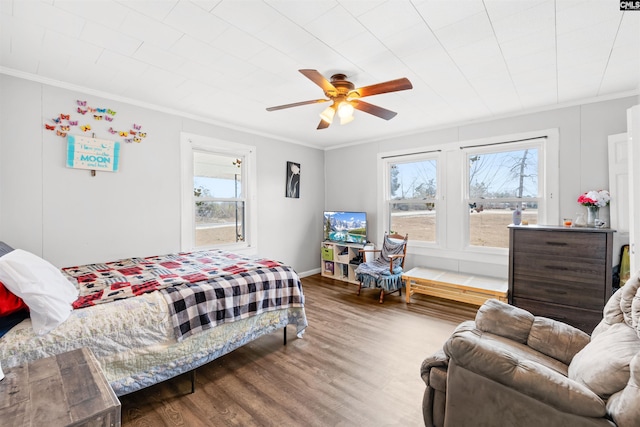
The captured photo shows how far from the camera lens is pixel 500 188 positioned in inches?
156

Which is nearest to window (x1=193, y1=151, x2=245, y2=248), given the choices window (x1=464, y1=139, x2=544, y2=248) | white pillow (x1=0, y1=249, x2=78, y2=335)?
white pillow (x1=0, y1=249, x2=78, y2=335)

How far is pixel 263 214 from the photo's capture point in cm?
469

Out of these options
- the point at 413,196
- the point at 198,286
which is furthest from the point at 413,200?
the point at 198,286

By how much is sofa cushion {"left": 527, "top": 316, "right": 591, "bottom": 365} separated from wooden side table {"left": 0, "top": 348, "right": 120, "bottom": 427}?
2.17 metres

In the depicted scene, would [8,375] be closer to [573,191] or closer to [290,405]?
[290,405]

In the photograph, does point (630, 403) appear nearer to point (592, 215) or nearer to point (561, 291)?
point (561, 291)

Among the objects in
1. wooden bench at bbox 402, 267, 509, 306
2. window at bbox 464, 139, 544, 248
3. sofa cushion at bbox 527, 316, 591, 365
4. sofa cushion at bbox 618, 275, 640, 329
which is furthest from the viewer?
window at bbox 464, 139, 544, 248

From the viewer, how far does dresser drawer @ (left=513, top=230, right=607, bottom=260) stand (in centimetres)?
276

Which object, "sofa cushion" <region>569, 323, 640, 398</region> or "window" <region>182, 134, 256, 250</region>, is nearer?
"sofa cushion" <region>569, 323, 640, 398</region>

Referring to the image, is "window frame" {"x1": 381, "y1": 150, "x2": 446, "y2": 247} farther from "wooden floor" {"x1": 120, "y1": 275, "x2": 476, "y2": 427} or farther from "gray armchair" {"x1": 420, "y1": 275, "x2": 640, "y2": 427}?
"gray armchair" {"x1": 420, "y1": 275, "x2": 640, "y2": 427}

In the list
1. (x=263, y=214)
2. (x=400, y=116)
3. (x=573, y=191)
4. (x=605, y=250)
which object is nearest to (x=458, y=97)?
(x=400, y=116)

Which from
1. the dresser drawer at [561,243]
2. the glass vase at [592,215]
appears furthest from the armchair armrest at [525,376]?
the glass vase at [592,215]

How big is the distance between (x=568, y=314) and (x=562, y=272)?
1.38 ft

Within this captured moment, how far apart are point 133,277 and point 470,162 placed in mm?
4319
